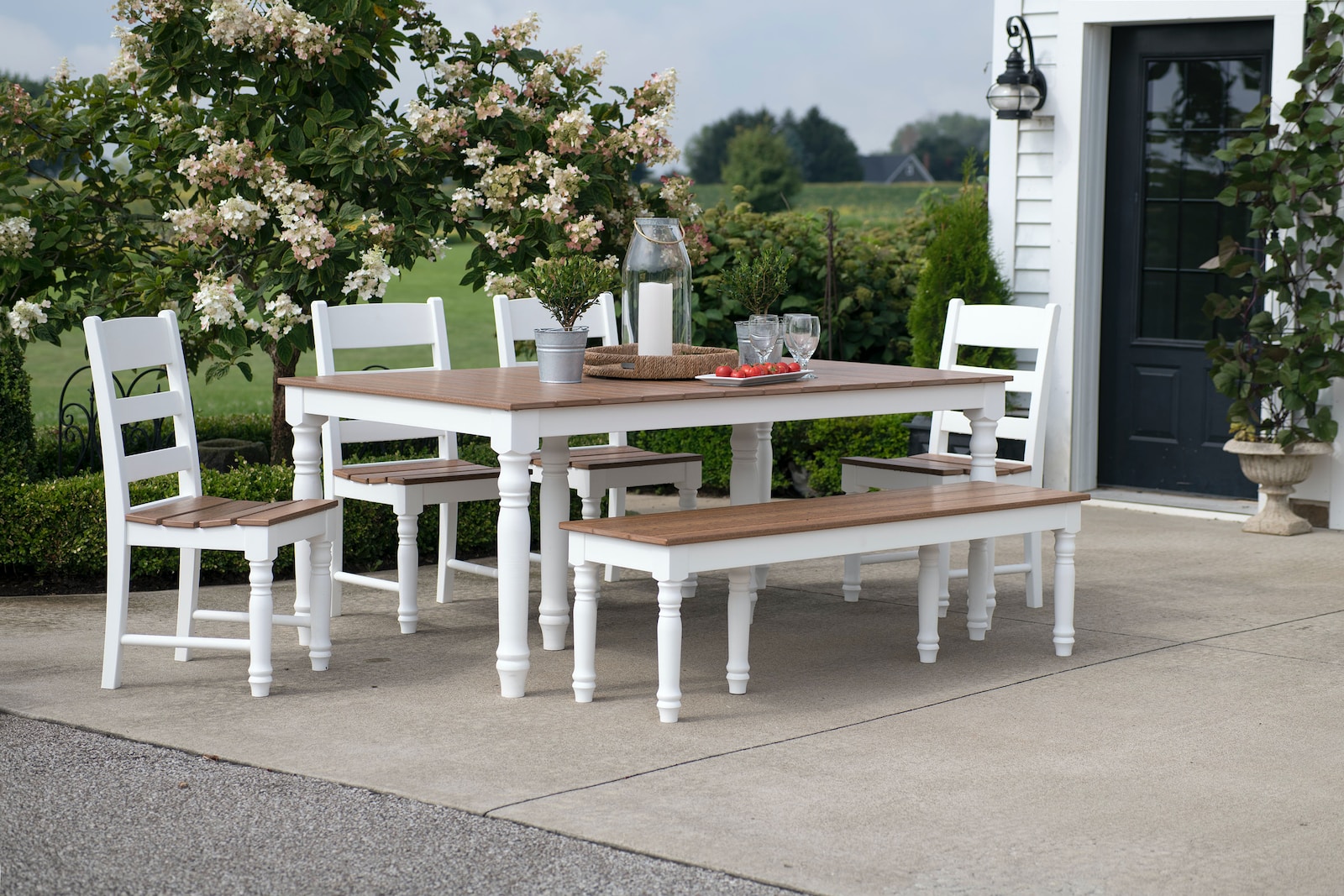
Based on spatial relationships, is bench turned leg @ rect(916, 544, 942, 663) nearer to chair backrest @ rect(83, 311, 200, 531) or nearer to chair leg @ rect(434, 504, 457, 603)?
chair leg @ rect(434, 504, 457, 603)

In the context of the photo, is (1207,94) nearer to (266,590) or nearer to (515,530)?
(515,530)

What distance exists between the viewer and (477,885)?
9.40 ft

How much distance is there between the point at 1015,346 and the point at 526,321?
1.78 m

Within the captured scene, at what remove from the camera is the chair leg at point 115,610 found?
4.25 m

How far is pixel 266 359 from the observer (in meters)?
24.3

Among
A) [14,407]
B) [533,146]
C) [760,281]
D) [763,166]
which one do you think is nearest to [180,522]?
[760,281]

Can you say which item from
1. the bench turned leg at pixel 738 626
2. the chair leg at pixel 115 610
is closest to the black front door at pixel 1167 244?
the bench turned leg at pixel 738 626

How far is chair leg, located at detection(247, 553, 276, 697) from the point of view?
13.7ft

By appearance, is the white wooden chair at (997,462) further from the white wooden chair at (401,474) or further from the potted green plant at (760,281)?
the white wooden chair at (401,474)

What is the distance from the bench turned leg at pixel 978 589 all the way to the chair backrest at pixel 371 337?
1.79 metres

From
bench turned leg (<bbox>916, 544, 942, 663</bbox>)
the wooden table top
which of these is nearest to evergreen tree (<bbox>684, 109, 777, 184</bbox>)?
the wooden table top

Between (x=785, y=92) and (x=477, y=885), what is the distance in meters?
35.4

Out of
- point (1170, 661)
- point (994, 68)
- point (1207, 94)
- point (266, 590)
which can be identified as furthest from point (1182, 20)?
point (266, 590)

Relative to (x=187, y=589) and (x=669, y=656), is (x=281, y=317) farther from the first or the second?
(x=669, y=656)
